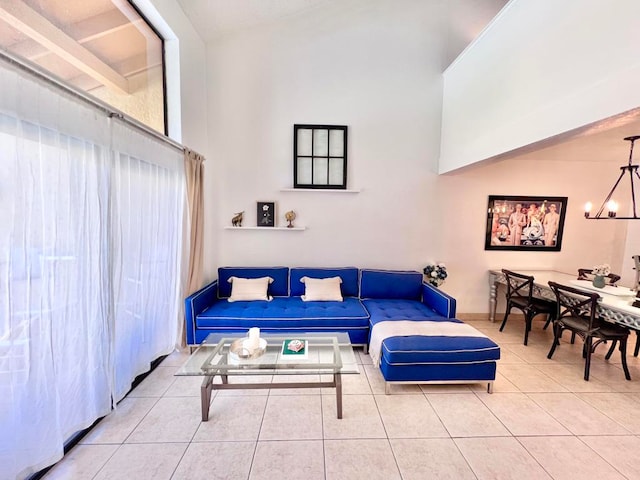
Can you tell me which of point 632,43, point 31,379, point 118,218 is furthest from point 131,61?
point 632,43

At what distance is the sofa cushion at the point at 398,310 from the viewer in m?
3.09

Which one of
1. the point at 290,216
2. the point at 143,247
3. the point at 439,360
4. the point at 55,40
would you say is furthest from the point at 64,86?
the point at 439,360

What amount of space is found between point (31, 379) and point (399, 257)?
3691 mm

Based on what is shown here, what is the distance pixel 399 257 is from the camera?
4.02m

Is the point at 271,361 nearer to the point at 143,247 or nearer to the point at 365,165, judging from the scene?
the point at 143,247

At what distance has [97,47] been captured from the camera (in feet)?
6.71

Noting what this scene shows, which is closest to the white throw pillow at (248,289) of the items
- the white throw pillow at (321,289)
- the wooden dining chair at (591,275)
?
the white throw pillow at (321,289)

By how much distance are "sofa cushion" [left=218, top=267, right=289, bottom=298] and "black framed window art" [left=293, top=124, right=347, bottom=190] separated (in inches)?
46.8

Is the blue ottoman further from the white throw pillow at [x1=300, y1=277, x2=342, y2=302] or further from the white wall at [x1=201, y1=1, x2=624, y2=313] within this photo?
the white wall at [x1=201, y1=1, x2=624, y2=313]

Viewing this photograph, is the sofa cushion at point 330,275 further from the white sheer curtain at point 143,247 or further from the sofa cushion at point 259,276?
the white sheer curtain at point 143,247

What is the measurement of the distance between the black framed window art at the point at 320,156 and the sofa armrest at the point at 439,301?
173cm

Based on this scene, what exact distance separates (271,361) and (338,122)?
3065 millimetres

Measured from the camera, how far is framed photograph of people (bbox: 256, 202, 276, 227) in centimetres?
381

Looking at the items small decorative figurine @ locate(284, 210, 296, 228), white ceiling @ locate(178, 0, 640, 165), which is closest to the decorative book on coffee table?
small decorative figurine @ locate(284, 210, 296, 228)
